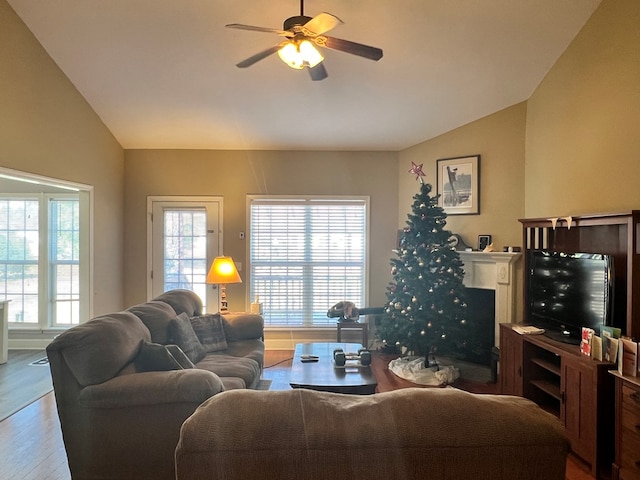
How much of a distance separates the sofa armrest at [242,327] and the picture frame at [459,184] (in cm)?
268

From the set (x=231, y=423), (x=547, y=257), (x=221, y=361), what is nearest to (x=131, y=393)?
(x=221, y=361)

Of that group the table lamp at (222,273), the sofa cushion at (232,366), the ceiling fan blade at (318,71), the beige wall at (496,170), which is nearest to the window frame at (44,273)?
the table lamp at (222,273)

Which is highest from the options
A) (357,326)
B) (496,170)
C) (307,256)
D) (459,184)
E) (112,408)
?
(496,170)

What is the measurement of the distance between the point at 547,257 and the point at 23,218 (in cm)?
640

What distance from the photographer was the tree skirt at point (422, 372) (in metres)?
4.29

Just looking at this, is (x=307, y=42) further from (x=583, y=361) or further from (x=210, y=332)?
(x=583, y=361)

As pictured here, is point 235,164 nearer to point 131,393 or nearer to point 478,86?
point 478,86

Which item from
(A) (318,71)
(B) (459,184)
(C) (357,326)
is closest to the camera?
(A) (318,71)

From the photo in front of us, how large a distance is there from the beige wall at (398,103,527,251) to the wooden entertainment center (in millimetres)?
596

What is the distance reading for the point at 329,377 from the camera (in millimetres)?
3260

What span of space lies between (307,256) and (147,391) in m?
3.54

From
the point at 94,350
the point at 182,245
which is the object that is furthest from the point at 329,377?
the point at 182,245

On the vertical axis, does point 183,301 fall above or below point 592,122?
below

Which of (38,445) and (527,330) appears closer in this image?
(38,445)
